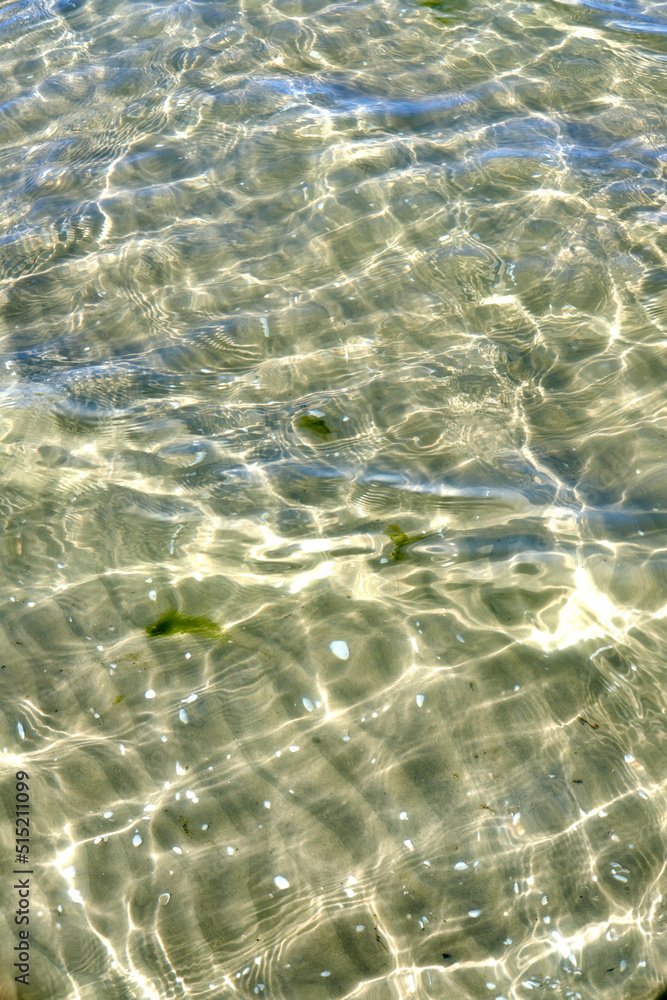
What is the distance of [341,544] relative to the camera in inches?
152

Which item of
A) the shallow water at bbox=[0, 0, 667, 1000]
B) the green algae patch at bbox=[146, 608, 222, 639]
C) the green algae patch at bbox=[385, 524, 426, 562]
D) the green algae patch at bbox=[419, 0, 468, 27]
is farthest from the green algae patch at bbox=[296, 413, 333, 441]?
the green algae patch at bbox=[419, 0, 468, 27]

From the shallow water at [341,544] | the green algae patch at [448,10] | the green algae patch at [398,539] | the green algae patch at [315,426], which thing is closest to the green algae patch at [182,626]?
the shallow water at [341,544]

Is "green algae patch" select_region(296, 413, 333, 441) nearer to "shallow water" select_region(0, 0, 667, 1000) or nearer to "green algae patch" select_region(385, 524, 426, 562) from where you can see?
"shallow water" select_region(0, 0, 667, 1000)

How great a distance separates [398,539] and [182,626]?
1.13 metres

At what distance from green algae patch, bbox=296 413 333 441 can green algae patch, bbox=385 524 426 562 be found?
2.56 ft

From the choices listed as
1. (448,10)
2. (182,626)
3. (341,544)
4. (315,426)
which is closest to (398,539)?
(341,544)

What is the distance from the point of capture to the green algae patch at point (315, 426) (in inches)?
175

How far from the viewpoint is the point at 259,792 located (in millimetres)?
3162

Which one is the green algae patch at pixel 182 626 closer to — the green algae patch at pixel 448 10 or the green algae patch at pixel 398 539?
the green algae patch at pixel 398 539

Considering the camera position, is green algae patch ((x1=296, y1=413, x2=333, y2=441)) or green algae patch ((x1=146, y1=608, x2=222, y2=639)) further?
green algae patch ((x1=296, y1=413, x2=333, y2=441))

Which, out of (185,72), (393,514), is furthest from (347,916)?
(185,72)

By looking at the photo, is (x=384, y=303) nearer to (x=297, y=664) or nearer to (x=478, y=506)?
(x=478, y=506)

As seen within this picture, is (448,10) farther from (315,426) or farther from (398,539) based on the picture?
(398,539)

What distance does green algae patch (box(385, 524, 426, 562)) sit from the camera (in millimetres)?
3807
